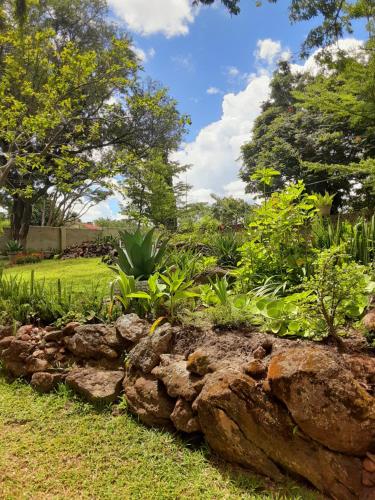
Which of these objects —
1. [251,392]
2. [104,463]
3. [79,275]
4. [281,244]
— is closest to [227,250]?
[281,244]

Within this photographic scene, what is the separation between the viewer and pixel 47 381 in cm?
266

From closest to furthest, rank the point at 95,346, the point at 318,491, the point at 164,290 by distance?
the point at 318,491 → the point at 95,346 → the point at 164,290

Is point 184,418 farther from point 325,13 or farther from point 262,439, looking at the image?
point 325,13

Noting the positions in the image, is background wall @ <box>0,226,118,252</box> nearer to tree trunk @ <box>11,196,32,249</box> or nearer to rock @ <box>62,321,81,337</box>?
tree trunk @ <box>11,196,32,249</box>

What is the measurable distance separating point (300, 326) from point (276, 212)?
1.23 metres

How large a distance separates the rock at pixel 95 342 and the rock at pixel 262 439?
980mm

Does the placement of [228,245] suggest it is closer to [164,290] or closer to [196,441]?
[164,290]

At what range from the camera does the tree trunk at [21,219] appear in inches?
574

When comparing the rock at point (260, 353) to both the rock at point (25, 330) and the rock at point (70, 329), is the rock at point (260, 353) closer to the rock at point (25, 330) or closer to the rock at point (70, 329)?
the rock at point (70, 329)

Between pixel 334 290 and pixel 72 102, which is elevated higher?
pixel 72 102

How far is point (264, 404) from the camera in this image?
1739mm

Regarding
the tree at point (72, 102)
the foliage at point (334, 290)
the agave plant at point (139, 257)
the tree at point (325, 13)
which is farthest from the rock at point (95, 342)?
the tree at point (72, 102)

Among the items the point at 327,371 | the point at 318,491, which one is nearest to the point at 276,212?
the point at 327,371

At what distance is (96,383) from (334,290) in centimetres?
177
